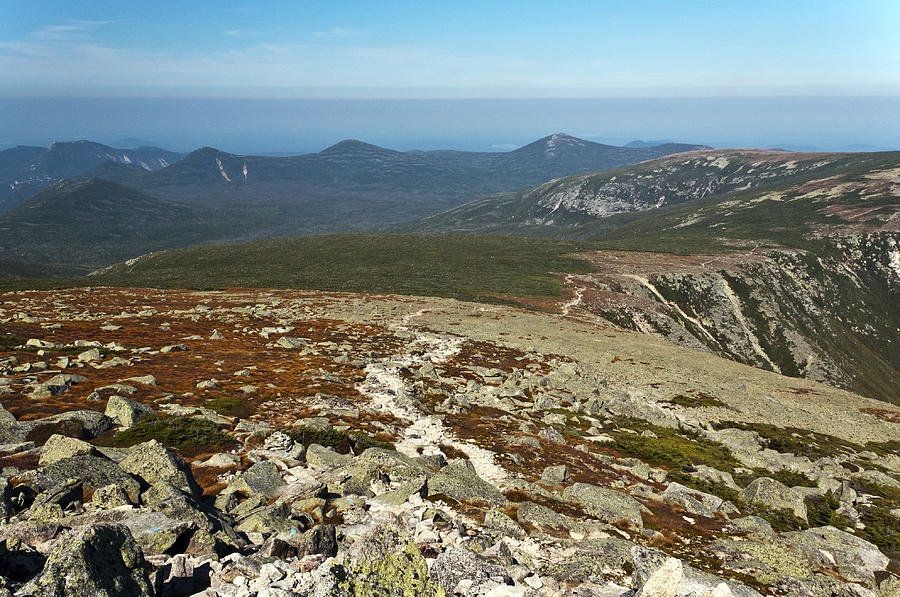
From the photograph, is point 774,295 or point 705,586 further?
point 774,295

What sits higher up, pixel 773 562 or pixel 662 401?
pixel 773 562

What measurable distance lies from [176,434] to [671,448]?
29.6m

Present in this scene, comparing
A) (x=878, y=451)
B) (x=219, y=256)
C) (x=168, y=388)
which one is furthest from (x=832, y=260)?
(x=219, y=256)

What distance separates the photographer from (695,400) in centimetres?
4234

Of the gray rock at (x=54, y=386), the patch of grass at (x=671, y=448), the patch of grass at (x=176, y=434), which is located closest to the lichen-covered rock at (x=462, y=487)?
the patch of grass at (x=176, y=434)

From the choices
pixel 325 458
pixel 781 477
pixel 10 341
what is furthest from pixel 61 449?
pixel 781 477

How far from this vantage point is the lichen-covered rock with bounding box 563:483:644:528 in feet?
58.2

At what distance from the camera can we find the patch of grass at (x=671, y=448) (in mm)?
27734

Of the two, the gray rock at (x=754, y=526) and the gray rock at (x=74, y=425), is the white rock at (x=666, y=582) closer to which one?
the gray rock at (x=754, y=526)

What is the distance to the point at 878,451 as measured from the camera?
35.5 meters

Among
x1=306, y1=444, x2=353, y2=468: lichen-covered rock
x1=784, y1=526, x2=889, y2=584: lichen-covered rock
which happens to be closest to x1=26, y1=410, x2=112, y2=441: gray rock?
x1=306, y1=444, x2=353, y2=468: lichen-covered rock

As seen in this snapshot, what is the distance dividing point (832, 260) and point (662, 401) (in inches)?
6843

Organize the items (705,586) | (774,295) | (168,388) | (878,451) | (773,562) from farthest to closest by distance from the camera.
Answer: (774,295), (878,451), (168,388), (773,562), (705,586)

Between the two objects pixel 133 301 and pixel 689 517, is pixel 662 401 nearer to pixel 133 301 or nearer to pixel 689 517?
pixel 689 517
